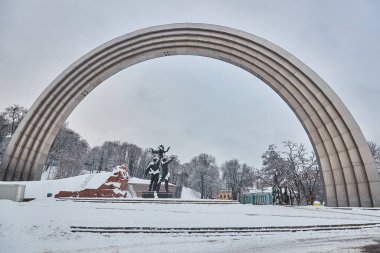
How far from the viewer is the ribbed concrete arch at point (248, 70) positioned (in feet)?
46.7

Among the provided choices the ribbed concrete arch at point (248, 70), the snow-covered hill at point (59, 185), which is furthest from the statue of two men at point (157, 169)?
the ribbed concrete arch at point (248, 70)

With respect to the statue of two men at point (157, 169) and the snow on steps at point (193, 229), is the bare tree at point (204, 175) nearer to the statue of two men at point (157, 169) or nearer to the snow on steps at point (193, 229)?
Result: the statue of two men at point (157, 169)

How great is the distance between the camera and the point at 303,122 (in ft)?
55.8

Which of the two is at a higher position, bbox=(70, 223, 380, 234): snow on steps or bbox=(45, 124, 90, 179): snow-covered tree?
bbox=(45, 124, 90, 179): snow-covered tree

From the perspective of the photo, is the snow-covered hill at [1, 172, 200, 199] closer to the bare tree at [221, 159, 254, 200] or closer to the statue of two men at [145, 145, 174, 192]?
the statue of two men at [145, 145, 174, 192]

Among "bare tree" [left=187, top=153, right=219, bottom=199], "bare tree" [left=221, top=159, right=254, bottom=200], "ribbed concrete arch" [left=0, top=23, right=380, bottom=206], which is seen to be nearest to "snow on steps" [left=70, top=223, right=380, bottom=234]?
"ribbed concrete arch" [left=0, top=23, right=380, bottom=206]

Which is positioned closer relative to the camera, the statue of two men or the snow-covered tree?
the statue of two men

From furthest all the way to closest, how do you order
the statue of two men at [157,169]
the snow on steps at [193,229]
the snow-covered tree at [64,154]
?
1. the snow-covered tree at [64,154]
2. the statue of two men at [157,169]
3. the snow on steps at [193,229]

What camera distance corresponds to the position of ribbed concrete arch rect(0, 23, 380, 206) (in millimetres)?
14227

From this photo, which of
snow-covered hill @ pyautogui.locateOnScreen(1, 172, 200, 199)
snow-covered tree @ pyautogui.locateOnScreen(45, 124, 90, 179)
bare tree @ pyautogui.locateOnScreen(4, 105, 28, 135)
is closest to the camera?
snow-covered hill @ pyautogui.locateOnScreen(1, 172, 200, 199)

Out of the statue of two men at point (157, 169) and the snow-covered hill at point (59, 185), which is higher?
the statue of two men at point (157, 169)

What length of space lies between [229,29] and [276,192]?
16140mm

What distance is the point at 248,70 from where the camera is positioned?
19.0 metres

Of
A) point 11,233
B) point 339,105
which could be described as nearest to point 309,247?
point 11,233
